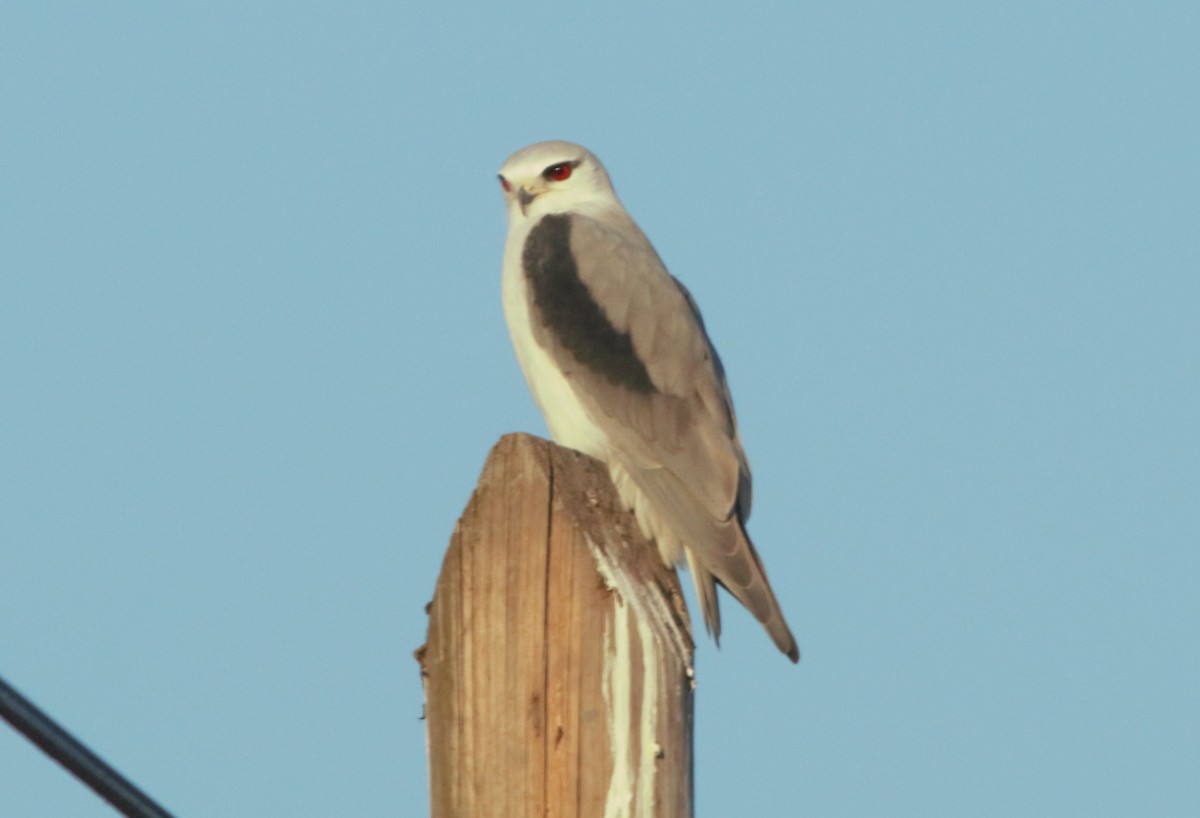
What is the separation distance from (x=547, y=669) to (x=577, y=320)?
9.91 ft

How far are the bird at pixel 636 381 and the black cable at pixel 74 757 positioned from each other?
2.57 m

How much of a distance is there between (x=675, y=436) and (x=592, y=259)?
882 millimetres

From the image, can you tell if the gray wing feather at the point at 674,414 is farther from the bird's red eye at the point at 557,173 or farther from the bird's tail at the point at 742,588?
the bird's red eye at the point at 557,173

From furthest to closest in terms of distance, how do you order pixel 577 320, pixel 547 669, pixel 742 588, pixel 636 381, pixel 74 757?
1. pixel 577 320
2. pixel 636 381
3. pixel 742 588
4. pixel 547 669
5. pixel 74 757

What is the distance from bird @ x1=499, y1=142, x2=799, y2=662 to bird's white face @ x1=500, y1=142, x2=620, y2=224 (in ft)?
1.82

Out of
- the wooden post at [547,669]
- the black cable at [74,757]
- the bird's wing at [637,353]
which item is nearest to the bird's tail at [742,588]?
the bird's wing at [637,353]

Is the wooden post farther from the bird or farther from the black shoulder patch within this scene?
the black shoulder patch

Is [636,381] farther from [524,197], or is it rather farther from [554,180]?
[554,180]

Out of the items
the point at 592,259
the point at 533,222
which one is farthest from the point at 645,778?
the point at 533,222

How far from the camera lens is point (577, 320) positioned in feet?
19.1

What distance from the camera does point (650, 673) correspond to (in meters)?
2.99

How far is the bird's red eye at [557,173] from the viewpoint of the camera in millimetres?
7312

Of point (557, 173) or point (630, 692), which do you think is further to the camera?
point (557, 173)

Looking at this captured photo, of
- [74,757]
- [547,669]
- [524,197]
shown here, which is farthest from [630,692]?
[524,197]
